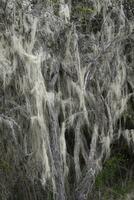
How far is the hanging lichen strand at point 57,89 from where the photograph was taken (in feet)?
18.4

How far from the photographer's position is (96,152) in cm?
623

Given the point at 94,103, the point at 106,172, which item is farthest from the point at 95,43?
the point at 106,172

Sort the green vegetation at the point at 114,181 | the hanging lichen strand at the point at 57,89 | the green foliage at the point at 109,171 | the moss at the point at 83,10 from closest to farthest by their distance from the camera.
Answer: the hanging lichen strand at the point at 57,89, the moss at the point at 83,10, the green vegetation at the point at 114,181, the green foliage at the point at 109,171

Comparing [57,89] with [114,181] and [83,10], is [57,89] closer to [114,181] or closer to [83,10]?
[83,10]

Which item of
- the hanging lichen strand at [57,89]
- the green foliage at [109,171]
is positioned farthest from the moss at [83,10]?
the green foliage at [109,171]

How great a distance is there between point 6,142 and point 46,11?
167cm

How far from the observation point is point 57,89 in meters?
6.23

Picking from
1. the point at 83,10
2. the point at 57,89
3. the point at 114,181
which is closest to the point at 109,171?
the point at 114,181

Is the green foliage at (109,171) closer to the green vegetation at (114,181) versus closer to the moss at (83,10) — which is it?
the green vegetation at (114,181)

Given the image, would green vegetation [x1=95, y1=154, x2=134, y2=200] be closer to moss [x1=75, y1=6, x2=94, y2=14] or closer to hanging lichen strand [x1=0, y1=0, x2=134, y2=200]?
hanging lichen strand [x1=0, y1=0, x2=134, y2=200]

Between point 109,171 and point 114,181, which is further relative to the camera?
point 114,181

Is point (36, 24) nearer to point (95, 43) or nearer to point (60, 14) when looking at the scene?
point (60, 14)

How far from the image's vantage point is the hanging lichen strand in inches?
221

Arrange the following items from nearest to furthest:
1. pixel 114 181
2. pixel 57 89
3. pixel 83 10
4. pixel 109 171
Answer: pixel 83 10 → pixel 57 89 → pixel 109 171 → pixel 114 181
